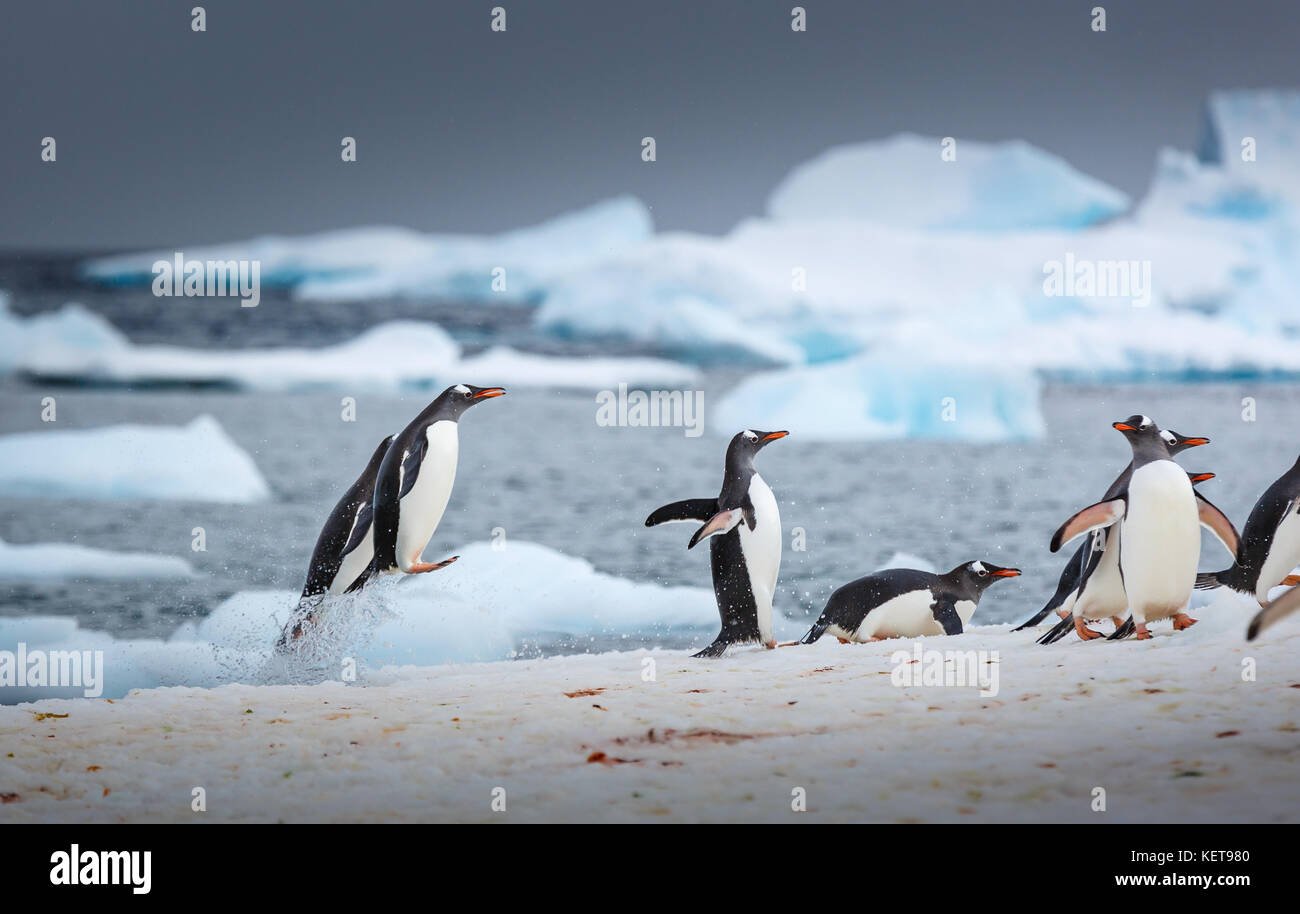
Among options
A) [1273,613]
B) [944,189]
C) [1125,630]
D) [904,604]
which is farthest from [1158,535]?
[944,189]

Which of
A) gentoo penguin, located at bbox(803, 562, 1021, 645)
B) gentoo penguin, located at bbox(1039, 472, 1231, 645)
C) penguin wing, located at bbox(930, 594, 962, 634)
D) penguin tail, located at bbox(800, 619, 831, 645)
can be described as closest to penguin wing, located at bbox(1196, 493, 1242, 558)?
gentoo penguin, located at bbox(1039, 472, 1231, 645)

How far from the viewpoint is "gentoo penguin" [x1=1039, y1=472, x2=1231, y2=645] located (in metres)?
4.29

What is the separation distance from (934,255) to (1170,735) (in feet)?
22.4

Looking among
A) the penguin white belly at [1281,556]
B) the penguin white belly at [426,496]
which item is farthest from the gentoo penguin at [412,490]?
the penguin white belly at [1281,556]

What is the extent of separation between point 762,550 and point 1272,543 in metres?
1.84

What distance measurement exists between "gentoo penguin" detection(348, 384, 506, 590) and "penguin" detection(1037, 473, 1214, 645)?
Result: 2.29 meters

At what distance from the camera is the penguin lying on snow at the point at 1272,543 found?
438 centimetres

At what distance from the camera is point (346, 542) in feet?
15.9

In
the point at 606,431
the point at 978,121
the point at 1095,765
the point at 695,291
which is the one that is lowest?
the point at 1095,765

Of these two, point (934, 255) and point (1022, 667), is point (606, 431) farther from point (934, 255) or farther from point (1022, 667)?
point (1022, 667)

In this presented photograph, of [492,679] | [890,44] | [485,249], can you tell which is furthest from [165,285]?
[492,679]

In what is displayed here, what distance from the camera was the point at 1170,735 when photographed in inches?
122
